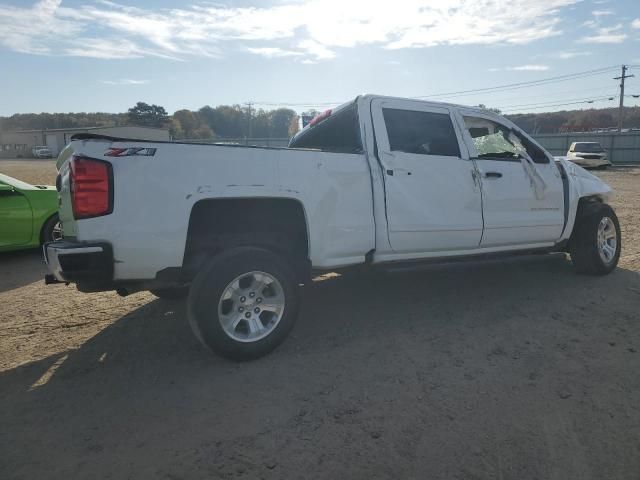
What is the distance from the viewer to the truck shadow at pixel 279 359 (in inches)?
111

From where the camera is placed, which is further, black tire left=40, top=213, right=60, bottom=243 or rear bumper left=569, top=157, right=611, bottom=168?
rear bumper left=569, top=157, right=611, bottom=168

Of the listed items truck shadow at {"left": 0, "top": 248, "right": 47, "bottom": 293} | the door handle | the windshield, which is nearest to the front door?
the door handle

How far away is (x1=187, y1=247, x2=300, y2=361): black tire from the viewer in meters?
3.40

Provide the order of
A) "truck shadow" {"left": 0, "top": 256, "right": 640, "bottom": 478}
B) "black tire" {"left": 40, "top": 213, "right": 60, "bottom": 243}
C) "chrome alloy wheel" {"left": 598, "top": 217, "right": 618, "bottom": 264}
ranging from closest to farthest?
"truck shadow" {"left": 0, "top": 256, "right": 640, "bottom": 478}
"chrome alloy wheel" {"left": 598, "top": 217, "right": 618, "bottom": 264}
"black tire" {"left": 40, "top": 213, "right": 60, "bottom": 243}

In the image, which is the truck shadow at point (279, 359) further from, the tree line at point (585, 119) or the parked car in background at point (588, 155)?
the tree line at point (585, 119)

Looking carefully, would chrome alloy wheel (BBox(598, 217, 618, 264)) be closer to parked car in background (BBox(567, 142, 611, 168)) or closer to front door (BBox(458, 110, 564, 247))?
front door (BBox(458, 110, 564, 247))

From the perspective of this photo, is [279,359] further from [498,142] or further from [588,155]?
[588,155]

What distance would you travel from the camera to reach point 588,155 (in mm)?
28969

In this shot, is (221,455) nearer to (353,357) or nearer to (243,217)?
(353,357)

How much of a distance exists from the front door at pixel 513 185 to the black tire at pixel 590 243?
392 millimetres

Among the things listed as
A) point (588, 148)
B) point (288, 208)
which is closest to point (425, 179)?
point (288, 208)

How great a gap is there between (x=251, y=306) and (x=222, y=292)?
316mm

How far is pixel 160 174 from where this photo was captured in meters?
3.28

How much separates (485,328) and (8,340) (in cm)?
419
